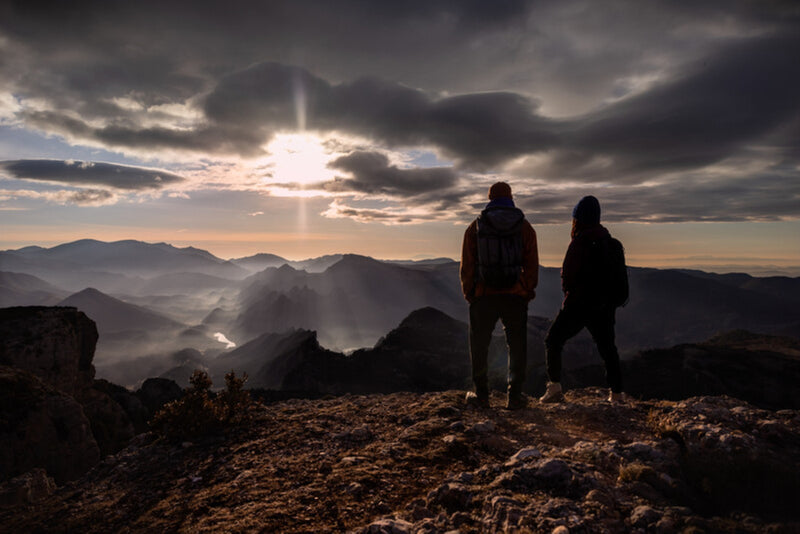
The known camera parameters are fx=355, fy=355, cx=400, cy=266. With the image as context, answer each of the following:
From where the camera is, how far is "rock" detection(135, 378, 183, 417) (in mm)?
43750

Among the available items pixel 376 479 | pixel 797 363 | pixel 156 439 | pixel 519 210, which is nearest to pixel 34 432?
pixel 156 439

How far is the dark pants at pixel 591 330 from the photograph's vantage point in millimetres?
6426

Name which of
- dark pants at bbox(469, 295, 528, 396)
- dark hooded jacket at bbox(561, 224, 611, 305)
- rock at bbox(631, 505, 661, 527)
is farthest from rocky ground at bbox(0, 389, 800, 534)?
dark hooded jacket at bbox(561, 224, 611, 305)

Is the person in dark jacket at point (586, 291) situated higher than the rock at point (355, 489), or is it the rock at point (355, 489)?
the person in dark jacket at point (586, 291)

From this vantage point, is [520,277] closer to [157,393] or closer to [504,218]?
[504,218]

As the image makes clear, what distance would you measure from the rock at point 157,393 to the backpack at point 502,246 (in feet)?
161

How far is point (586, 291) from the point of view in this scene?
6316mm

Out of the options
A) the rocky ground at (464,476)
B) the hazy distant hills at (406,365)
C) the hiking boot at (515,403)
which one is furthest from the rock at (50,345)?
the hiking boot at (515,403)

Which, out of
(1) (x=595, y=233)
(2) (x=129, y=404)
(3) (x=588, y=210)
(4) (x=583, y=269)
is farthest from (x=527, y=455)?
(2) (x=129, y=404)

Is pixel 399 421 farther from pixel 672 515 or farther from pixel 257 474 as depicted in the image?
pixel 672 515

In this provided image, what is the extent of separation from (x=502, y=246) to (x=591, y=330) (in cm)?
226

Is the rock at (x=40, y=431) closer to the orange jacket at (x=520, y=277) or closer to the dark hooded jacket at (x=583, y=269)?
the orange jacket at (x=520, y=277)

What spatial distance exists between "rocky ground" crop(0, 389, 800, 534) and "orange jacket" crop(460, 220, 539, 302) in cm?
219

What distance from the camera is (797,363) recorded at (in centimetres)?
5897
